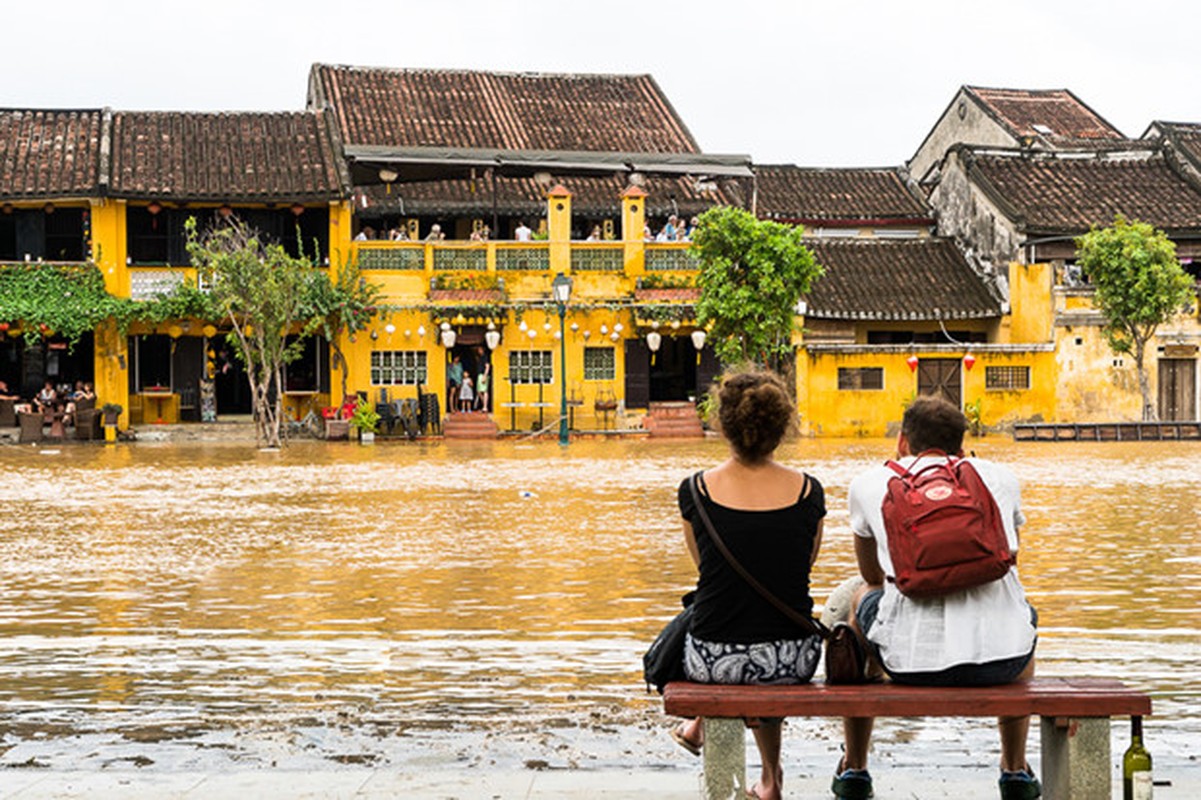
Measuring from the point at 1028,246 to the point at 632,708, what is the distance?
35929 mm

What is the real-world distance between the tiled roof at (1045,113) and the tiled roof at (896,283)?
7326mm

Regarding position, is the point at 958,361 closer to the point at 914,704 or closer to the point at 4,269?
the point at 4,269

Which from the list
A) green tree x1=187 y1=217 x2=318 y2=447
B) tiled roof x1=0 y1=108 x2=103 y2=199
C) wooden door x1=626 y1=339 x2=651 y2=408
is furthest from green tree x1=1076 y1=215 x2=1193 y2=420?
tiled roof x1=0 y1=108 x2=103 y2=199

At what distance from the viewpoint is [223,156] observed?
128 ft

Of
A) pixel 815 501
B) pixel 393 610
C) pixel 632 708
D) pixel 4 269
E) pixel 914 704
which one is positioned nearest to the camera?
pixel 914 704

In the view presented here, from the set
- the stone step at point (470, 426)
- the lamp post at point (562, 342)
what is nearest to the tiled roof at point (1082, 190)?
the lamp post at point (562, 342)

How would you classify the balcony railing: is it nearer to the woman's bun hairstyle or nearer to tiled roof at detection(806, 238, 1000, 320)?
tiled roof at detection(806, 238, 1000, 320)

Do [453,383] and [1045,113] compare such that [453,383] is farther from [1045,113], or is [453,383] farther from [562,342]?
[1045,113]

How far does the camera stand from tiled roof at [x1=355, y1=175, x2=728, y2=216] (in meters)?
40.4

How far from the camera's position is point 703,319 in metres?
36.9

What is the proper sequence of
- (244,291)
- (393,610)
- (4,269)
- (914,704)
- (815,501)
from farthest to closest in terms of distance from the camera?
(4,269) → (244,291) → (393,610) → (815,501) → (914,704)

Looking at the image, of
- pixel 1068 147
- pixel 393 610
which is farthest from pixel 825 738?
pixel 1068 147

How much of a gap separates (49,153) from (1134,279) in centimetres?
2432

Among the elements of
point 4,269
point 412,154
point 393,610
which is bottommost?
point 393,610
